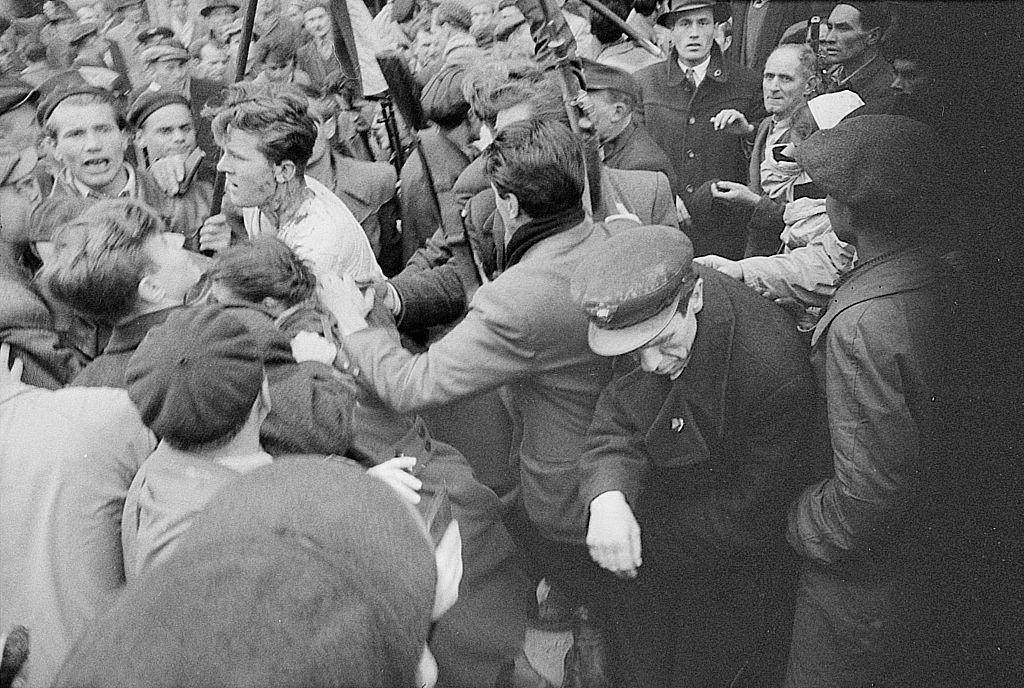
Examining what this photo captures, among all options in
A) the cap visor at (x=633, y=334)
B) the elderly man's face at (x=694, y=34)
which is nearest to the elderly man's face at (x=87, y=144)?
the cap visor at (x=633, y=334)

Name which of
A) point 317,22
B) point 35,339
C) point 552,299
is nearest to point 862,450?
point 552,299

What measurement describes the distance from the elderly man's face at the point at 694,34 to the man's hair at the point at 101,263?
3.99 feet

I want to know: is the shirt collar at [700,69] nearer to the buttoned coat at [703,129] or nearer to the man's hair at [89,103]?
the buttoned coat at [703,129]

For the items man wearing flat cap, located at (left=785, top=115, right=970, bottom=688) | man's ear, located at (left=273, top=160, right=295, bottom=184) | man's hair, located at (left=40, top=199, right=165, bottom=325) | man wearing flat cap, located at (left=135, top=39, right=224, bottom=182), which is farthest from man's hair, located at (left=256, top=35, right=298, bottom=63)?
man wearing flat cap, located at (left=785, top=115, right=970, bottom=688)

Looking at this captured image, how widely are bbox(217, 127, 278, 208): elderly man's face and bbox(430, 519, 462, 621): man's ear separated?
0.93 meters

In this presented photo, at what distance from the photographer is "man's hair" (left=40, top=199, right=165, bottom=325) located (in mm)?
1944

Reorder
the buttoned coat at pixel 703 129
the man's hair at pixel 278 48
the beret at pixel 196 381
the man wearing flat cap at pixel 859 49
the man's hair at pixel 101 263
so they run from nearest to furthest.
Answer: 1. the beret at pixel 196 381
2. the man's hair at pixel 101 263
3. the man wearing flat cap at pixel 859 49
4. the buttoned coat at pixel 703 129
5. the man's hair at pixel 278 48

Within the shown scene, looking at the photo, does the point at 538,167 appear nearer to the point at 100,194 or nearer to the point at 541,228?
the point at 541,228

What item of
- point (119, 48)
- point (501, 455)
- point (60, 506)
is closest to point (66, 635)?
point (60, 506)

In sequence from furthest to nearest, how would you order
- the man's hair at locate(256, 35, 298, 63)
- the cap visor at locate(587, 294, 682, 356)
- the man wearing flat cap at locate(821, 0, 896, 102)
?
the man's hair at locate(256, 35, 298, 63), the man wearing flat cap at locate(821, 0, 896, 102), the cap visor at locate(587, 294, 682, 356)

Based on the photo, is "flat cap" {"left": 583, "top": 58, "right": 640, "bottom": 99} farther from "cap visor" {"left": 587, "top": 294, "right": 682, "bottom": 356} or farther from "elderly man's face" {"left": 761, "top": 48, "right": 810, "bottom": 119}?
"cap visor" {"left": 587, "top": 294, "right": 682, "bottom": 356}

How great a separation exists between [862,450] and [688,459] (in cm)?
37

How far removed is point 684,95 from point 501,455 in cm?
92

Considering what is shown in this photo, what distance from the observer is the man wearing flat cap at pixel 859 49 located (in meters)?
2.17
